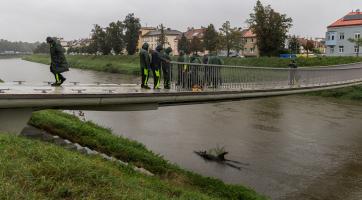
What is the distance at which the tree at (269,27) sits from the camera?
1802 inches

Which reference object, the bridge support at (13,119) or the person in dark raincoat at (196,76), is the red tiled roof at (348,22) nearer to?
the person in dark raincoat at (196,76)

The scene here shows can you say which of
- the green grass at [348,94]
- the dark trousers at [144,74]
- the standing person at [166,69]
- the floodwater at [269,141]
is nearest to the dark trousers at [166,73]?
the standing person at [166,69]

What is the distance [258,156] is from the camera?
1484 centimetres

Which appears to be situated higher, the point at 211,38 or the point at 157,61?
the point at 211,38

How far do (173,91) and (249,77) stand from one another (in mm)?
4416

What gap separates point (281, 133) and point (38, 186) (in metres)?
15.4

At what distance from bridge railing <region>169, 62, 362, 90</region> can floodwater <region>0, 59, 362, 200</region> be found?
2632mm

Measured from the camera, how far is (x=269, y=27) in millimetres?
46094

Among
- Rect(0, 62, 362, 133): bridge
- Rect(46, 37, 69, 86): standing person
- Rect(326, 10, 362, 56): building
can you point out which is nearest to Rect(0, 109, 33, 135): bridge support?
Rect(0, 62, 362, 133): bridge

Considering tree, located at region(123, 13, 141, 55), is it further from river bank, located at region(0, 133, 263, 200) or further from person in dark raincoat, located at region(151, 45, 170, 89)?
river bank, located at region(0, 133, 263, 200)

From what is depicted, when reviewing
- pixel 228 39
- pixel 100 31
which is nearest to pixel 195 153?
pixel 228 39

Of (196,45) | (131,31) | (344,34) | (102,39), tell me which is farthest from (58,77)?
(102,39)

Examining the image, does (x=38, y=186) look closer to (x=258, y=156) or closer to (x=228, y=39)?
(x=258, y=156)

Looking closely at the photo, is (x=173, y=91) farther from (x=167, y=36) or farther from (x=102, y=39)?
(x=167, y=36)
